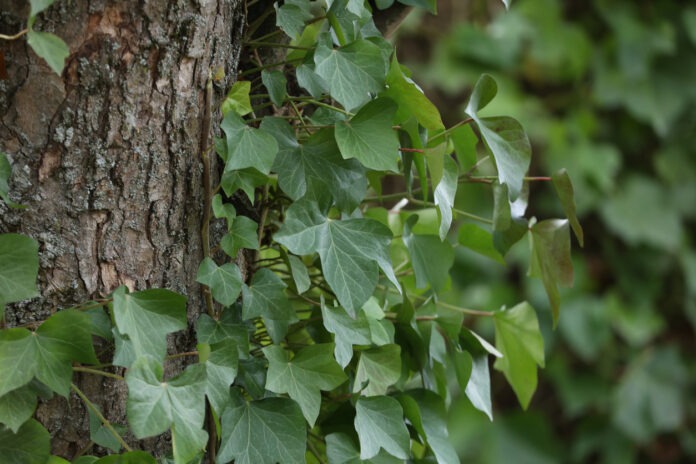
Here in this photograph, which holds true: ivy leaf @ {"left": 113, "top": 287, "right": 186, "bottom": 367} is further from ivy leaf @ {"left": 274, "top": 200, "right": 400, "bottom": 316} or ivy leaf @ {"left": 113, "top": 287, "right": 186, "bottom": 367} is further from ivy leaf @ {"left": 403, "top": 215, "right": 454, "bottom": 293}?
ivy leaf @ {"left": 403, "top": 215, "right": 454, "bottom": 293}

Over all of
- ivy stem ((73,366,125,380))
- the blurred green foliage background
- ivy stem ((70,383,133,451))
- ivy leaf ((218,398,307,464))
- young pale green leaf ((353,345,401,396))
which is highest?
ivy stem ((73,366,125,380))

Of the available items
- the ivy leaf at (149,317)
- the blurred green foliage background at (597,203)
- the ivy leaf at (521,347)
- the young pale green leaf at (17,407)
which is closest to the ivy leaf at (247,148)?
the ivy leaf at (149,317)

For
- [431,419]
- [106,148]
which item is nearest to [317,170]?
[106,148]

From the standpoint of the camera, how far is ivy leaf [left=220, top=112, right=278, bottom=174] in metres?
0.54

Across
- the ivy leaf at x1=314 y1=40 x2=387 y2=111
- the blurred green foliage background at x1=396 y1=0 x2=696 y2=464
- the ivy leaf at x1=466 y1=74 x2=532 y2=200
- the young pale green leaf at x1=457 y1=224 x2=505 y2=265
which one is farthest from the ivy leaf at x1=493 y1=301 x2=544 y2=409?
the blurred green foliage background at x1=396 y1=0 x2=696 y2=464

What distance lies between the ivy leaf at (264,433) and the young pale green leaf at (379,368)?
0.23 feet

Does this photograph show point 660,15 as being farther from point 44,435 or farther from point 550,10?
point 44,435

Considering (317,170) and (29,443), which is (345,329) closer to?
(317,170)

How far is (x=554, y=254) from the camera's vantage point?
692mm

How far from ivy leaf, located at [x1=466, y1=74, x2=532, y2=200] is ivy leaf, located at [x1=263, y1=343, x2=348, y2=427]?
20cm

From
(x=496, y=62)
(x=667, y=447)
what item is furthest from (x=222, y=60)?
(x=667, y=447)

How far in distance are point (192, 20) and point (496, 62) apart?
1639 mm

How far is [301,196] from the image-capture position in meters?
0.58

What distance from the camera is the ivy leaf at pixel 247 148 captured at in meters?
0.54
